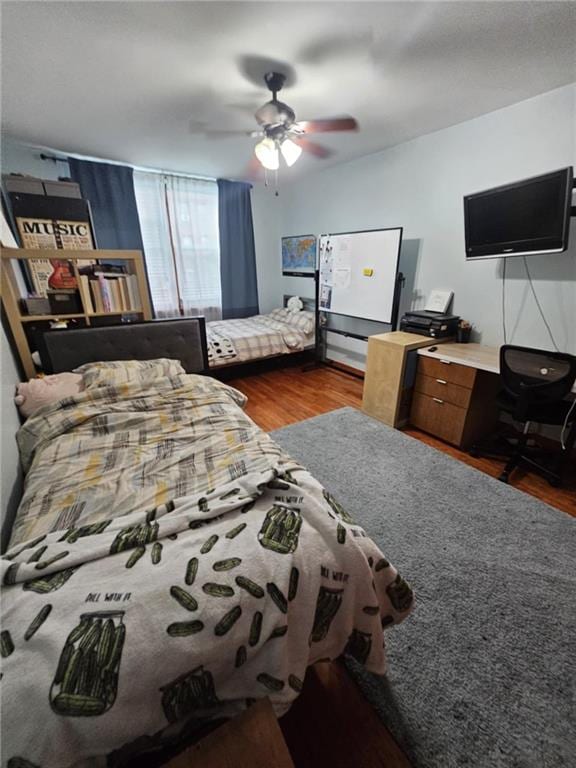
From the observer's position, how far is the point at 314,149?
298cm

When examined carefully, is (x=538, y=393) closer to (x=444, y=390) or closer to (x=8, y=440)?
(x=444, y=390)

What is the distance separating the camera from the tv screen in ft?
5.86

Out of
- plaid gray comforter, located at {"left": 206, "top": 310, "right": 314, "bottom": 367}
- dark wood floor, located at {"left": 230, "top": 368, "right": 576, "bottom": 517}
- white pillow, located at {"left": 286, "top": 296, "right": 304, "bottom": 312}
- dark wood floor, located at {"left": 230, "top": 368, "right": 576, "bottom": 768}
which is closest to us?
dark wood floor, located at {"left": 230, "top": 368, "right": 576, "bottom": 768}

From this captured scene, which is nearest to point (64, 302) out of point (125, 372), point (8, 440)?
point (125, 372)

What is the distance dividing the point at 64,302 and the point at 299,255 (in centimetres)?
333

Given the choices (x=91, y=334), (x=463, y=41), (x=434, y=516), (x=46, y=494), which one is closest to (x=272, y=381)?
(x=91, y=334)

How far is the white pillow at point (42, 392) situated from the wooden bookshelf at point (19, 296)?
1.02 feet

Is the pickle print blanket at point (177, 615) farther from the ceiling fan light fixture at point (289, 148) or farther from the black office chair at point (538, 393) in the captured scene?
the ceiling fan light fixture at point (289, 148)

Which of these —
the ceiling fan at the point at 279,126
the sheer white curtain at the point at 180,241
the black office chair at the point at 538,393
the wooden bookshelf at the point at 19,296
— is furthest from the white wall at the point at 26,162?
the black office chair at the point at 538,393

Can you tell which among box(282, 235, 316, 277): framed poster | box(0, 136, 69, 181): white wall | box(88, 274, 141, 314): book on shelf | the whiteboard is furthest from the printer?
box(0, 136, 69, 181): white wall

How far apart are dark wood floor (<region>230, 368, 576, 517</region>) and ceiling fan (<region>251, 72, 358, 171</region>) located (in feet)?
6.62

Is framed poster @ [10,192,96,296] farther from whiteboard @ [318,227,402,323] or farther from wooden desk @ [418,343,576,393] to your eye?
wooden desk @ [418,343,576,393]

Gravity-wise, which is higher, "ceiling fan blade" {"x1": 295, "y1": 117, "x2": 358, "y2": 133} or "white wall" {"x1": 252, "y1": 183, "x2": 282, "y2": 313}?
"ceiling fan blade" {"x1": 295, "y1": 117, "x2": 358, "y2": 133}

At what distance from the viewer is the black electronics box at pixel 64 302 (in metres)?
2.01
